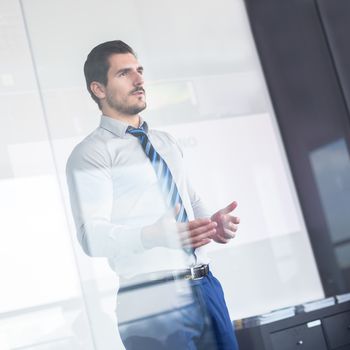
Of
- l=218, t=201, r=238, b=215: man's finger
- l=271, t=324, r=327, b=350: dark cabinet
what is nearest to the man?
l=218, t=201, r=238, b=215: man's finger

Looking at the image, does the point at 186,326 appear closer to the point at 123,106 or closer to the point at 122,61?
the point at 123,106

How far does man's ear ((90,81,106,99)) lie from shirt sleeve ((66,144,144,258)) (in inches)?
10.7

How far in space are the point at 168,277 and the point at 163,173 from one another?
51 centimetres

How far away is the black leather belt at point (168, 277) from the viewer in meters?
2.67

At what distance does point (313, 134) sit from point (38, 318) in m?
2.03

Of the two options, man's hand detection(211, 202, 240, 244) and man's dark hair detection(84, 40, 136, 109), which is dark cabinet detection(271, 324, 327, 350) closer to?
man's hand detection(211, 202, 240, 244)

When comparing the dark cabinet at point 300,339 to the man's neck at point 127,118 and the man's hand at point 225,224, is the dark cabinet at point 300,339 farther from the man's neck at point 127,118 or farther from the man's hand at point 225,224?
the man's neck at point 127,118

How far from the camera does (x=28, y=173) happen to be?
2592 millimetres

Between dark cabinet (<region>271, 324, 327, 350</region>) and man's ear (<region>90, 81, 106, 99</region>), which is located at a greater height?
man's ear (<region>90, 81, 106, 99</region>)

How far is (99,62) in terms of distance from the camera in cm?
286

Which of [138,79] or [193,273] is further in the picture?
[138,79]

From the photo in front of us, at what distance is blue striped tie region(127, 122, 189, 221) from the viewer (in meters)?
2.83

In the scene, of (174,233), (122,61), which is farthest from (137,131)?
(174,233)

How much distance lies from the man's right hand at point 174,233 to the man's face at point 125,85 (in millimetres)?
578
